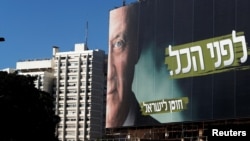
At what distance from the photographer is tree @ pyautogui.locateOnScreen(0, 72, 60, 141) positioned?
1347 inches

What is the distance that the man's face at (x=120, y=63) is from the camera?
36.5 m

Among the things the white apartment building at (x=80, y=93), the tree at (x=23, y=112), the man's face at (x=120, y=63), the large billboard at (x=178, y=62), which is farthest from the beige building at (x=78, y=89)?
the large billboard at (x=178, y=62)

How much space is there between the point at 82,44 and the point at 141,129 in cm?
6317

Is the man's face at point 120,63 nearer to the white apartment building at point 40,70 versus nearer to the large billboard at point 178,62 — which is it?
the large billboard at point 178,62

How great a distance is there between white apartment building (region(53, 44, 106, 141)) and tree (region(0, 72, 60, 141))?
5356 cm

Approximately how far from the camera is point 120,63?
123 feet

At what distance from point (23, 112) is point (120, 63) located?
24.8ft

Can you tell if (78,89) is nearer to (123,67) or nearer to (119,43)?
(119,43)

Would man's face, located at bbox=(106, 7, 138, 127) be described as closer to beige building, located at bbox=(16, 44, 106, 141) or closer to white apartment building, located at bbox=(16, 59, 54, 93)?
beige building, located at bbox=(16, 44, 106, 141)

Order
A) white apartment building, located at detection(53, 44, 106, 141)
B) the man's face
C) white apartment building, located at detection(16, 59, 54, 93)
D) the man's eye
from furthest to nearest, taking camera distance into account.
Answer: white apartment building, located at detection(16, 59, 54, 93) < white apartment building, located at detection(53, 44, 106, 141) < the man's eye < the man's face


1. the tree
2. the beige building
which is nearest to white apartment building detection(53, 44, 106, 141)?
the beige building

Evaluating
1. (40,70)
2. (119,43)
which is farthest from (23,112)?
(40,70)

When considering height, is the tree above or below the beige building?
below

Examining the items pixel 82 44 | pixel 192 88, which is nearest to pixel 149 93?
pixel 192 88
